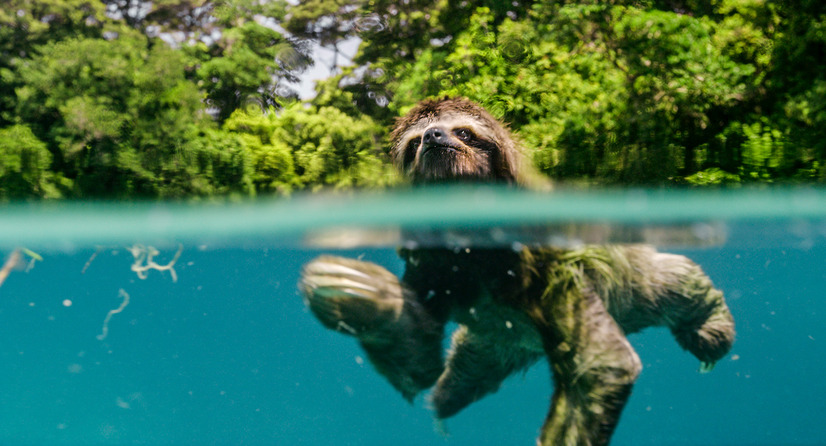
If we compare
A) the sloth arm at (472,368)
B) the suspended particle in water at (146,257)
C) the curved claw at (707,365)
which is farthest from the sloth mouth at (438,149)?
the suspended particle in water at (146,257)

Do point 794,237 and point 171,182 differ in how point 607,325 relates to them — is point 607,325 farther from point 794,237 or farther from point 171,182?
point 171,182

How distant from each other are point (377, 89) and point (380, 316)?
7.77m

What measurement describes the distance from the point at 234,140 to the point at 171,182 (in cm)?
131

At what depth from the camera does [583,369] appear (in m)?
3.75

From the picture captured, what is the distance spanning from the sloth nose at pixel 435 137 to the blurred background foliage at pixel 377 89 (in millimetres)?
5730

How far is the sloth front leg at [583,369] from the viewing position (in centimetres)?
373

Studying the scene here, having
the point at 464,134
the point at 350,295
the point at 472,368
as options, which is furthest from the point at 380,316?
the point at 472,368

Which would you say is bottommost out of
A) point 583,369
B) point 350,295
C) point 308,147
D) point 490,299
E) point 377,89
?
point 583,369

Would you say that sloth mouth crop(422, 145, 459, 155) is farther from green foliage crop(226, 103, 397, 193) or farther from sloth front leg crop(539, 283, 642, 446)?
green foliage crop(226, 103, 397, 193)

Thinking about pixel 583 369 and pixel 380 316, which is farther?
pixel 583 369

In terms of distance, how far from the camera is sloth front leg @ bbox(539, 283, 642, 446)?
3.73 meters

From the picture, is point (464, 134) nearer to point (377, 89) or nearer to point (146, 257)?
point (146, 257)

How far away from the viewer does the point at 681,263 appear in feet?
16.0

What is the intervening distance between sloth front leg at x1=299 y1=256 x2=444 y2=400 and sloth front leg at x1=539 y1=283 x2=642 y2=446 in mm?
770
